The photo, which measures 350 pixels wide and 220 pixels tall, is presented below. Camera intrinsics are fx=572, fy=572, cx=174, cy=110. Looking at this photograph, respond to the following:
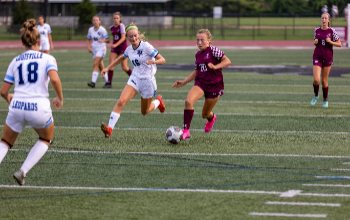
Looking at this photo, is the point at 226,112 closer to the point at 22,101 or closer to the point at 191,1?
the point at 22,101

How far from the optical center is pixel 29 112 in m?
5.84

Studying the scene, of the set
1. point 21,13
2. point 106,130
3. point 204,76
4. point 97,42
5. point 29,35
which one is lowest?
point 21,13

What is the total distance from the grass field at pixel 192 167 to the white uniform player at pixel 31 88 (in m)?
0.88

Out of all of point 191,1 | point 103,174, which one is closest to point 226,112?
point 103,174

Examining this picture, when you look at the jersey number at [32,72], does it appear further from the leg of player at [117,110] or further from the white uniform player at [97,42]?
the white uniform player at [97,42]

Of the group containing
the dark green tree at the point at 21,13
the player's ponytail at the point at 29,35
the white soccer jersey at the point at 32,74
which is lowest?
the dark green tree at the point at 21,13

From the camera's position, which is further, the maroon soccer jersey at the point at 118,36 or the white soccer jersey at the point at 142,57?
the maroon soccer jersey at the point at 118,36

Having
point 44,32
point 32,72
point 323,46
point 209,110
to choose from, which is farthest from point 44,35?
point 32,72

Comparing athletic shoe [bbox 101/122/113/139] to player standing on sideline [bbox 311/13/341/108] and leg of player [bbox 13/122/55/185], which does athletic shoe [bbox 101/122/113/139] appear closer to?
leg of player [bbox 13/122/55/185]

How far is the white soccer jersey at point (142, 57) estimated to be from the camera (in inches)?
366

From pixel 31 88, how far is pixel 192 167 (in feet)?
7.96

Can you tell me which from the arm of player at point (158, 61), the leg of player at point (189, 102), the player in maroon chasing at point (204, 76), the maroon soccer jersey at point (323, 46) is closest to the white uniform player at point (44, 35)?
the maroon soccer jersey at point (323, 46)

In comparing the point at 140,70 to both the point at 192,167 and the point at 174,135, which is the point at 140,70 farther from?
the point at 192,167

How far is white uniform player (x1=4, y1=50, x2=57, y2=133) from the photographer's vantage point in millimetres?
5848
